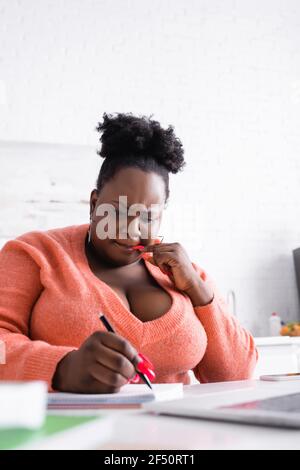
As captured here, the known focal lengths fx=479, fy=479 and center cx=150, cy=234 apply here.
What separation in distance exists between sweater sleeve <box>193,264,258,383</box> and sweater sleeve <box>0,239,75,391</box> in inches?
16.1

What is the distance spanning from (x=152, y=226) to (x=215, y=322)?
281 mm

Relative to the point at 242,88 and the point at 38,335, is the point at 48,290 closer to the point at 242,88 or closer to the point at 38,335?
the point at 38,335

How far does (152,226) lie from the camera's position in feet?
3.92

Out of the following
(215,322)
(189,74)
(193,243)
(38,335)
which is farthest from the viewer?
(189,74)

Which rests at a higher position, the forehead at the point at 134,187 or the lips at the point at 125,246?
the forehead at the point at 134,187

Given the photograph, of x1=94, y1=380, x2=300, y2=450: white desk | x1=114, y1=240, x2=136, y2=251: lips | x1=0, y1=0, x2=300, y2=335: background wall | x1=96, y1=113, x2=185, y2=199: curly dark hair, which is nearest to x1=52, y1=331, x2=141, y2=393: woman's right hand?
x1=94, y1=380, x2=300, y2=450: white desk

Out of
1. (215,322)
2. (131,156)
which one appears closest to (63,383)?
(215,322)

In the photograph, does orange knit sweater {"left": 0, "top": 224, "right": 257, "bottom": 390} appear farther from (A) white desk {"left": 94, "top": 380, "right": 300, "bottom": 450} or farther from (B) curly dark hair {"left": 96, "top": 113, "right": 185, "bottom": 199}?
(A) white desk {"left": 94, "top": 380, "right": 300, "bottom": 450}

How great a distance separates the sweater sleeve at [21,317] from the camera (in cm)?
72

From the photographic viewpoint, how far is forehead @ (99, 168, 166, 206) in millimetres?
1148

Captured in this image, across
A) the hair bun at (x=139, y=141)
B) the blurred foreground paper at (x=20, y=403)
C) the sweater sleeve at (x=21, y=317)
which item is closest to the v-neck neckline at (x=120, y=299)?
the sweater sleeve at (x=21, y=317)

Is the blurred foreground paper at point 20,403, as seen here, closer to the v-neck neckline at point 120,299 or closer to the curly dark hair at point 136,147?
the v-neck neckline at point 120,299

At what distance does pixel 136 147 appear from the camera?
124cm
